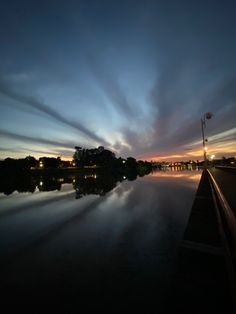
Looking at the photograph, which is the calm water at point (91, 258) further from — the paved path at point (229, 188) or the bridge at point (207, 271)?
the paved path at point (229, 188)

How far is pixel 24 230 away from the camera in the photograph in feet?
39.1

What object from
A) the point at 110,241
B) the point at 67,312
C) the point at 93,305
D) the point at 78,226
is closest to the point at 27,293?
the point at 67,312

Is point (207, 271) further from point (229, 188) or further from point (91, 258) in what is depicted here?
point (229, 188)

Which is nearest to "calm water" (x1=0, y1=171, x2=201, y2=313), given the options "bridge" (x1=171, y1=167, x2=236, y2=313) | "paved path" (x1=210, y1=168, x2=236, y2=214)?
"bridge" (x1=171, y1=167, x2=236, y2=313)

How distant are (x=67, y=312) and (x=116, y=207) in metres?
12.5

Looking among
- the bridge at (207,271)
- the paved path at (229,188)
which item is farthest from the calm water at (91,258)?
the paved path at (229,188)

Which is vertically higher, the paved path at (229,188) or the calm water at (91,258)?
the paved path at (229,188)

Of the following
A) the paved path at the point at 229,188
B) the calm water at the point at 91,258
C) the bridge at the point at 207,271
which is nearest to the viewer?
the bridge at the point at 207,271

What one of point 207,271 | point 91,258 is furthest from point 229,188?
point 91,258

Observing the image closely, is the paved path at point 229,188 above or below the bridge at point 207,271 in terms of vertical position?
above

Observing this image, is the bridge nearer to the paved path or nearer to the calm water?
the calm water

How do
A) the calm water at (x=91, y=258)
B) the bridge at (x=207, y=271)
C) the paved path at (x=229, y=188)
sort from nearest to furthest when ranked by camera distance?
the bridge at (x=207, y=271), the calm water at (x=91, y=258), the paved path at (x=229, y=188)

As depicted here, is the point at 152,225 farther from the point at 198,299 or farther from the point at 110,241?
the point at 198,299

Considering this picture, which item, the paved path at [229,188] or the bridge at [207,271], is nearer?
the bridge at [207,271]
